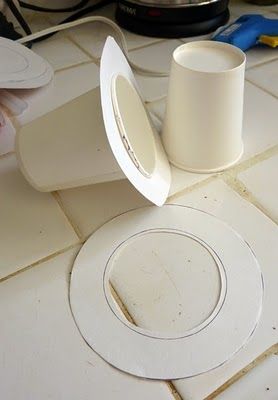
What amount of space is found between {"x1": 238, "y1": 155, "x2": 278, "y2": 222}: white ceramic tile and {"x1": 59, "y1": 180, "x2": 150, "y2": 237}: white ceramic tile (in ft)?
0.33

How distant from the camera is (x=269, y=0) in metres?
0.72

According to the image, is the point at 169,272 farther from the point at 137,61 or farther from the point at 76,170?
the point at 137,61

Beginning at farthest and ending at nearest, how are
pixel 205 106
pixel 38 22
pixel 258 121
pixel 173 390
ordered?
pixel 38 22 < pixel 258 121 < pixel 205 106 < pixel 173 390

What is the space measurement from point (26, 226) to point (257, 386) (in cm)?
22

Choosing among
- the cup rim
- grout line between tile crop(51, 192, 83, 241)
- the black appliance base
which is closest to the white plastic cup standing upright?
the cup rim

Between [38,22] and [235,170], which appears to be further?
[38,22]

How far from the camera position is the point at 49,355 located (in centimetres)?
27

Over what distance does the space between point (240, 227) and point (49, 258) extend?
16 cm

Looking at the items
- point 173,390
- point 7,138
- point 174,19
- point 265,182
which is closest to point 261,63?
point 174,19

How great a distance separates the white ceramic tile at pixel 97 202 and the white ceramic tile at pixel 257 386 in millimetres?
166

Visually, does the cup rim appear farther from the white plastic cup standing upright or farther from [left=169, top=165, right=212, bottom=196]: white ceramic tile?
[left=169, top=165, right=212, bottom=196]: white ceramic tile

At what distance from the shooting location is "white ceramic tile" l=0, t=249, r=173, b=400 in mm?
252

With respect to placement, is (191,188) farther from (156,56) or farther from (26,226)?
(156,56)

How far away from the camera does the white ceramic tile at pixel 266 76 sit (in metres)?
0.52
